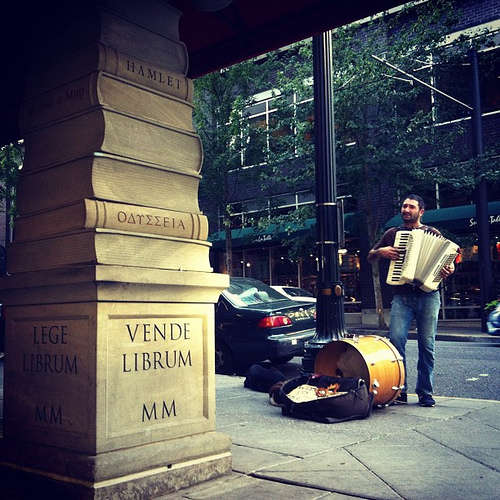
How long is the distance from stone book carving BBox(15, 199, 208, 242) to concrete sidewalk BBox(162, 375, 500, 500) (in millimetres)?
1461

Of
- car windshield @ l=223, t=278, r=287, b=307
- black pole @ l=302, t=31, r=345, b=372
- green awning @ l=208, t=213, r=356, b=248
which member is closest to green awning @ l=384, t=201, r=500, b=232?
green awning @ l=208, t=213, r=356, b=248

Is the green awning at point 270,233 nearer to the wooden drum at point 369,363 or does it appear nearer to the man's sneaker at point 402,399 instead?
the wooden drum at point 369,363

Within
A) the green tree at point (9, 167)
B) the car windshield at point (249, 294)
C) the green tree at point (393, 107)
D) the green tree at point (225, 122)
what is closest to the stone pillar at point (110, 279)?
the car windshield at point (249, 294)

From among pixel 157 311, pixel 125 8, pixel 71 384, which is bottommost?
pixel 71 384

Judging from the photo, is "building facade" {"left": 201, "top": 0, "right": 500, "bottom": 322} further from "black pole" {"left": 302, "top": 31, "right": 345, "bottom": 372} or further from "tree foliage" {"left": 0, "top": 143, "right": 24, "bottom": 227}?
"black pole" {"left": 302, "top": 31, "right": 345, "bottom": 372}

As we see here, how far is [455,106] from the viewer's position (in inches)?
748

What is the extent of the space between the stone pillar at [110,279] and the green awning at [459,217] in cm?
1587

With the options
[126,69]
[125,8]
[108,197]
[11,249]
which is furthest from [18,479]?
[125,8]

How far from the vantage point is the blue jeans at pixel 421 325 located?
228 inches

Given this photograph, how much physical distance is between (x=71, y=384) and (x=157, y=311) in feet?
1.94

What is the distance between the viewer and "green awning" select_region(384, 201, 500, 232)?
1781 cm

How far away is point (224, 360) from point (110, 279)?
6430mm

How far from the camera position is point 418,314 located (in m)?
5.91

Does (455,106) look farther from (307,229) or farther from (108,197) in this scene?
(108,197)
